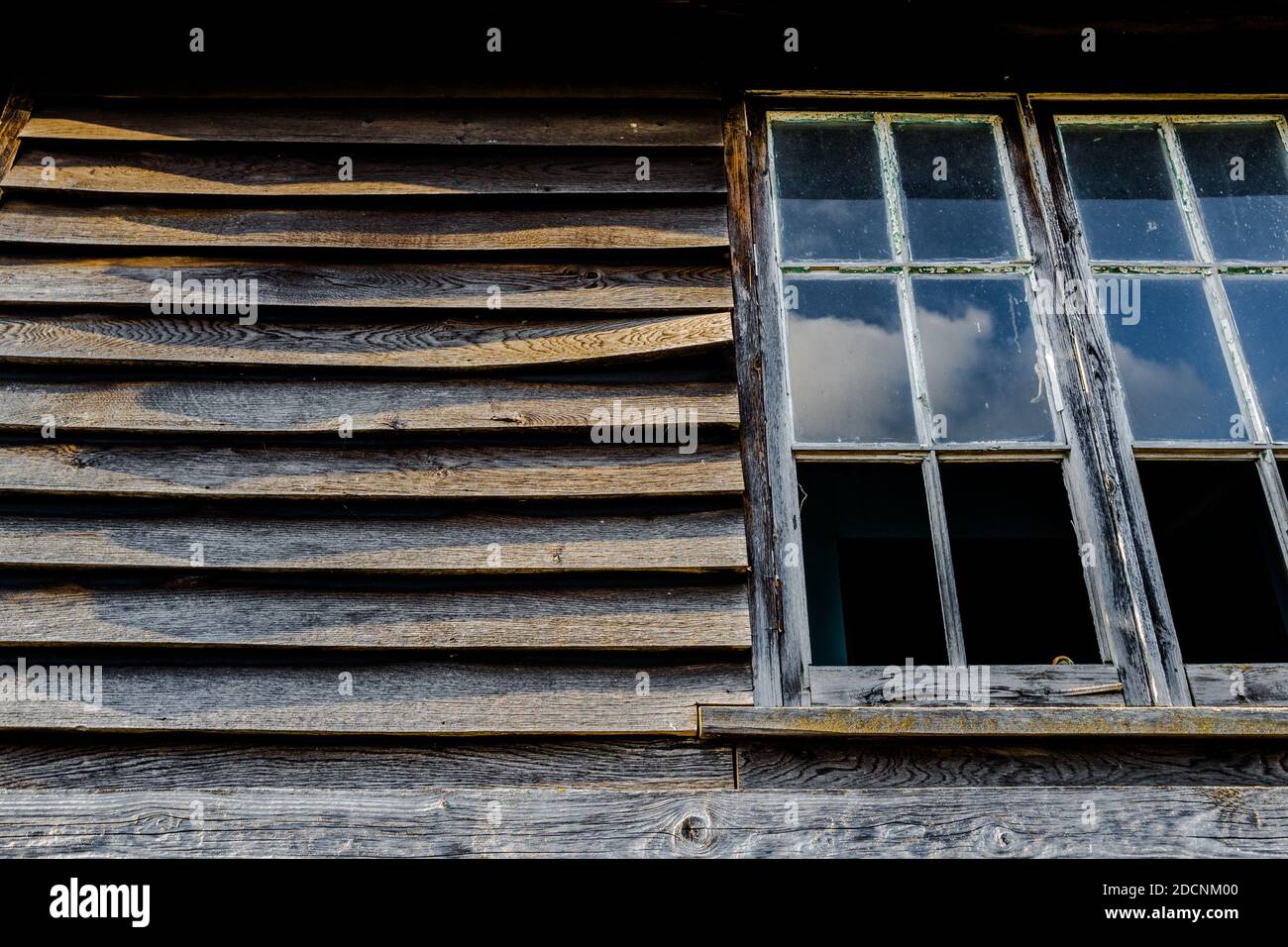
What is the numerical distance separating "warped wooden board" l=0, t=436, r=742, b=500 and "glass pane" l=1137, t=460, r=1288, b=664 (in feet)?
4.06

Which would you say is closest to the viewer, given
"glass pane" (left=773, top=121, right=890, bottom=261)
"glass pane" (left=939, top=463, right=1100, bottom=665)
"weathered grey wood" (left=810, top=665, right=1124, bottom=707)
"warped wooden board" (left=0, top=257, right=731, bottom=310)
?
"weathered grey wood" (left=810, top=665, right=1124, bottom=707)

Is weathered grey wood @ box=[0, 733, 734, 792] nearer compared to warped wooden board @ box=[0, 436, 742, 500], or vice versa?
weathered grey wood @ box=[0, 733, 734, 792]

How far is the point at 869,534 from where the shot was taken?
2787 millimetres

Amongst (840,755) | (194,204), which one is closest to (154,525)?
(194,204)

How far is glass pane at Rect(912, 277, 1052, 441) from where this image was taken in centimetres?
233

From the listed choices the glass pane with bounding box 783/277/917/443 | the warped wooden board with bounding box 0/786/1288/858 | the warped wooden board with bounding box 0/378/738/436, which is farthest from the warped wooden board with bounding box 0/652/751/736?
the glass pane with bounding box 783/277/917/443

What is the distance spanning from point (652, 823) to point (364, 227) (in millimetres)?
1612

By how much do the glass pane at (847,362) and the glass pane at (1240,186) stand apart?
96 centimetres

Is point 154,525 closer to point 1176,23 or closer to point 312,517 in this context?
point 312,517

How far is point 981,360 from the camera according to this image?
94.9 inches

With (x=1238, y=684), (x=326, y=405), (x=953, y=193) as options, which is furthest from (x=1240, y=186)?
(x=326, y=405)

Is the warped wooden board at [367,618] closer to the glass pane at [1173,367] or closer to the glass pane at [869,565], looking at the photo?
the glass pane at [869,565]

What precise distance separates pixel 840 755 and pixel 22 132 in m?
2.54

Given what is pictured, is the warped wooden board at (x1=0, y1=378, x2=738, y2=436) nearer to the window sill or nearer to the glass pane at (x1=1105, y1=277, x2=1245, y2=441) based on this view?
the window sill
